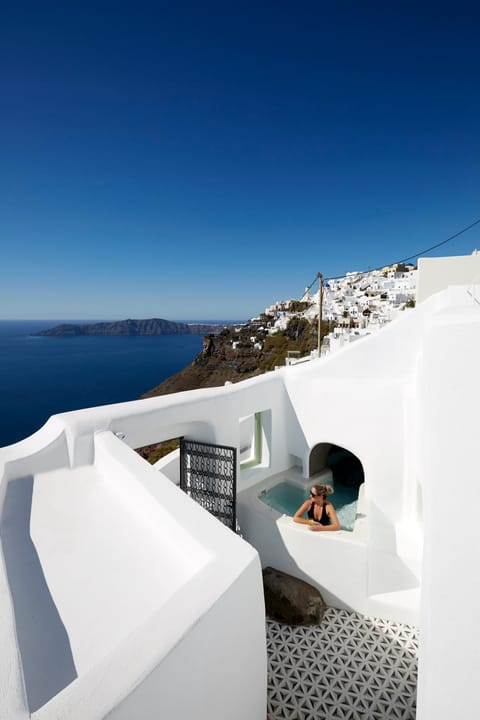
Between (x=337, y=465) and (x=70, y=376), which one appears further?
(x=70, y=376)

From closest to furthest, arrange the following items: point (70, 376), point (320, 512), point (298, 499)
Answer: point (320, 512) → point (298, 499) → point (70, 376)

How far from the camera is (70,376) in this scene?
60.6m

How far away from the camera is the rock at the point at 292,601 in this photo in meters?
5.75

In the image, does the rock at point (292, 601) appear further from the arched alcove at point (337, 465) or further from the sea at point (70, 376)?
the sea at point (70, 376)

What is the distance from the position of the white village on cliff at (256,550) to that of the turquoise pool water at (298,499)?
42 millimetres

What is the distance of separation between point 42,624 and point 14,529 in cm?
132

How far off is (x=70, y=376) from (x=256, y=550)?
206 ft

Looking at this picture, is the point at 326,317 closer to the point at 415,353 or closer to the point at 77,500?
the point at 415,353

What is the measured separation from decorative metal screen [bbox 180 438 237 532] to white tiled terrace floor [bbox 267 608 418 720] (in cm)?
190

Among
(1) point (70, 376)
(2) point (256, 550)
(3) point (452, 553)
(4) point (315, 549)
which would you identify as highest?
(3) point (452, 553)

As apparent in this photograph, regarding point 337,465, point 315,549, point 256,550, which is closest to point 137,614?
point 256,550

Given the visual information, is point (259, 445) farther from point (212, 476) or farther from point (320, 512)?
point (320, 512)

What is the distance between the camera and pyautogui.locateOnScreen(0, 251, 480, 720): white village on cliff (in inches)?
82.7

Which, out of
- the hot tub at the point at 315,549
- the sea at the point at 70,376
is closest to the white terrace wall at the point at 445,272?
the hot tub at the point at 315,549
